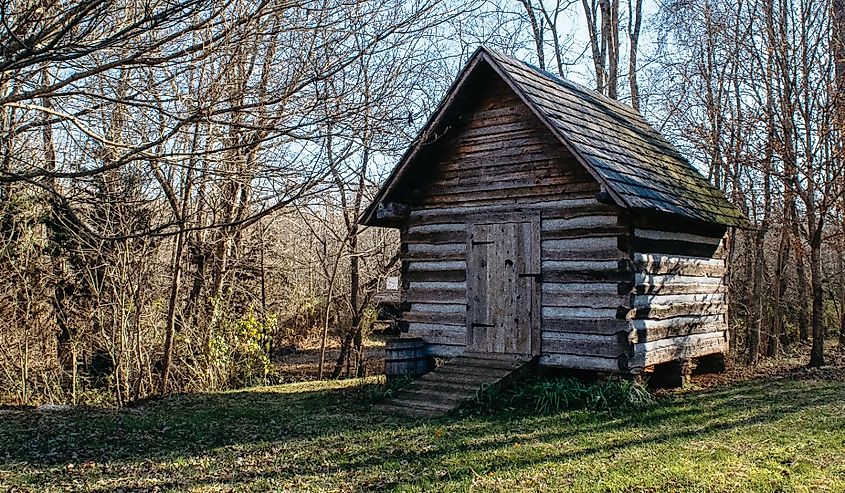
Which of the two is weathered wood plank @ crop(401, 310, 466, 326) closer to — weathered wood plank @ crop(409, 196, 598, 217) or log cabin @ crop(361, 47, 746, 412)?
log cabin @ crop(361, 47, 746, 412)

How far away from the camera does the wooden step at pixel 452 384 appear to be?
10.1 meters

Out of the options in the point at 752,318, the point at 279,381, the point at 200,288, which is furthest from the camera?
the point at 752,318

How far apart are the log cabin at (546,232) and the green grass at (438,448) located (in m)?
1.57

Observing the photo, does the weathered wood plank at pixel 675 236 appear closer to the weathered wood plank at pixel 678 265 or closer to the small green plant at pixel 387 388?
the weathered wood plank at pixel 678 265

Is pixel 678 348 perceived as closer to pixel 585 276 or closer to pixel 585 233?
pixel 585 276

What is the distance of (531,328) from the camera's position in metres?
11.4

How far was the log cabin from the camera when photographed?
35.1 feet

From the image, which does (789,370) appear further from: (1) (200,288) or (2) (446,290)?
(1) (200,288)

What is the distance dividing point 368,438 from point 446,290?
4.27 meters

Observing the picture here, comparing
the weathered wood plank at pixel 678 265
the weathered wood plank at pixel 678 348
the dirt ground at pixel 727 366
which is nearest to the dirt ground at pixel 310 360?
the dirt ground at pixel 727 366

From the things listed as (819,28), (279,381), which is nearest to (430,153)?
(279,381)

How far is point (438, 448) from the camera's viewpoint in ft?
26.0

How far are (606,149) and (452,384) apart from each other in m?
4.33

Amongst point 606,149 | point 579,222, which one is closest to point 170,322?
point 579,222
